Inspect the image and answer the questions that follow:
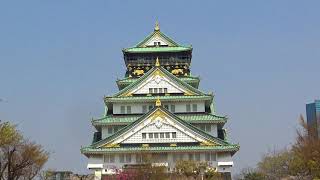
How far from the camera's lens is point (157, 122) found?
64312mm

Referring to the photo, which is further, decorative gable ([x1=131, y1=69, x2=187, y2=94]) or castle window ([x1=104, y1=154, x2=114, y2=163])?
decorative gable ([x1=131, y1=69, x2=187, y2=94])

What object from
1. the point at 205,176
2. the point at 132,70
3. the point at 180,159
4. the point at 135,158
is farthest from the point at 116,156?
the point at 132,70

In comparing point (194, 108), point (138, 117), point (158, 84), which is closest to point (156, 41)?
point (158, 84)

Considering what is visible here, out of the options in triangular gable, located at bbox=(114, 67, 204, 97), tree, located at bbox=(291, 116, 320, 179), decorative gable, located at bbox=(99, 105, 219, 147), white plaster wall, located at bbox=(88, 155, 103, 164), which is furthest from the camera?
triangular gable, located at bbox=(114, 67, 204, 97)

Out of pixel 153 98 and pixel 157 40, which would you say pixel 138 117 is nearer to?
pixel 153 98

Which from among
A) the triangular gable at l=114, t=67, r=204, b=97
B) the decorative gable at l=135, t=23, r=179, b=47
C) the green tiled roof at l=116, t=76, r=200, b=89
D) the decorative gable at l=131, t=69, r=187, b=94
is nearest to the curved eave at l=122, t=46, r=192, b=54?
the decorative gable at l=135, t=23, r=179, b=47

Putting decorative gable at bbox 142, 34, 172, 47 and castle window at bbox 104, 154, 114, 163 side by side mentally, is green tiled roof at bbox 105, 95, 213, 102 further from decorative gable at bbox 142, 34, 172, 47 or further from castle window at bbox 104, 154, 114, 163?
decorative gable at bbox 142, 34, 172, 47

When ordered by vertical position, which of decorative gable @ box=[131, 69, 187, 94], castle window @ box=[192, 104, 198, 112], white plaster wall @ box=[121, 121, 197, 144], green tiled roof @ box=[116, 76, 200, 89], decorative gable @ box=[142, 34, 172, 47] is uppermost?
decorative gable @ box=[142, 34, 172, 47]

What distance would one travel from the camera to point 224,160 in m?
63.4

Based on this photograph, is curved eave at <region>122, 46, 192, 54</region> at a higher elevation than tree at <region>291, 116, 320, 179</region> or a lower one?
higher

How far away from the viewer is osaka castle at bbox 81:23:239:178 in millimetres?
62938

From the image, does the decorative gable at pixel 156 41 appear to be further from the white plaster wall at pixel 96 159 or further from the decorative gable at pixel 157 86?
the white plaster wall at pixel 96 159

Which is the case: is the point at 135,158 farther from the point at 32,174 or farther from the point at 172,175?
the point at 32,174

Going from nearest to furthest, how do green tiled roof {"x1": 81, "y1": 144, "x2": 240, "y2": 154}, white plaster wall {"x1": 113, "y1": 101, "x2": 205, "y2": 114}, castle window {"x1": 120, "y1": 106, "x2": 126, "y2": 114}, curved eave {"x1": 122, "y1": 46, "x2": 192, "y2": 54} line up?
green tiled roof {"x1": 81, "y1": 144, "x2": 240, "y2": 154}
white plaster wall {"x1": 113, "y1": 101, "x2": 205, "y2": 114}
castle window {"x1": 120, "y1": 106, "x2": 126, "y2": 114}
curved eave {"x1": 122, "y1": 46, "x2": 192, "y2": 54}
